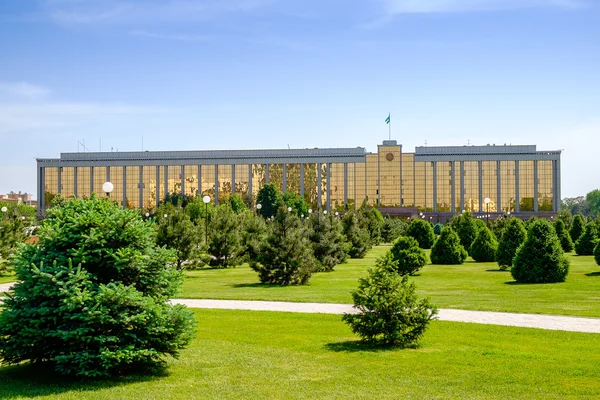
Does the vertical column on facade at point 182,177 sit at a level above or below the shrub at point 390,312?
above

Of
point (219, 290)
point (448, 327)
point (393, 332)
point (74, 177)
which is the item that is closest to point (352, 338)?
point (393, 332)

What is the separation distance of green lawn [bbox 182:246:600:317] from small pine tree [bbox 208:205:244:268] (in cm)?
404

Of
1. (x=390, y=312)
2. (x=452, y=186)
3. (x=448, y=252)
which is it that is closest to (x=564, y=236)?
(x=448, y=252)

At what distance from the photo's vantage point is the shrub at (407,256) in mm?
28578

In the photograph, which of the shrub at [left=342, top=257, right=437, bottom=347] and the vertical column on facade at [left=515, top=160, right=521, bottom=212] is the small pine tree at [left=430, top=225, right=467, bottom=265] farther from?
the vertical column on facade at [left=515, top=160, right=521, bottom=212]

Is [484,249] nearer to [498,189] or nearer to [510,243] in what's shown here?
[510,243]

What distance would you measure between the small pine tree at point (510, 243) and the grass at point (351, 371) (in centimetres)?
1715

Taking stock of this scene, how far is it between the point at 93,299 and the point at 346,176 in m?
100

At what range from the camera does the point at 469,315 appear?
17.1m

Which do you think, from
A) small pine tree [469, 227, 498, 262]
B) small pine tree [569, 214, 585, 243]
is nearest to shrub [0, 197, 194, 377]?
small pine tree [469, 227, 498, 262]

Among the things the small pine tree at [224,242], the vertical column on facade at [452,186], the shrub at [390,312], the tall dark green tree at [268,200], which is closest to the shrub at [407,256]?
the small pine tree at [224,242]

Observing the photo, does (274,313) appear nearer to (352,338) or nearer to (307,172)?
(352,338)

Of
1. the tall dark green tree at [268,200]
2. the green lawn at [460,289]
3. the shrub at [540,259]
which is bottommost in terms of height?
the green lawn at [460,289]

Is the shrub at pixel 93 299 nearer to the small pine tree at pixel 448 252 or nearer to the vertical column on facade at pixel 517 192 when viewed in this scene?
the small pine tree at pixel 448 252
